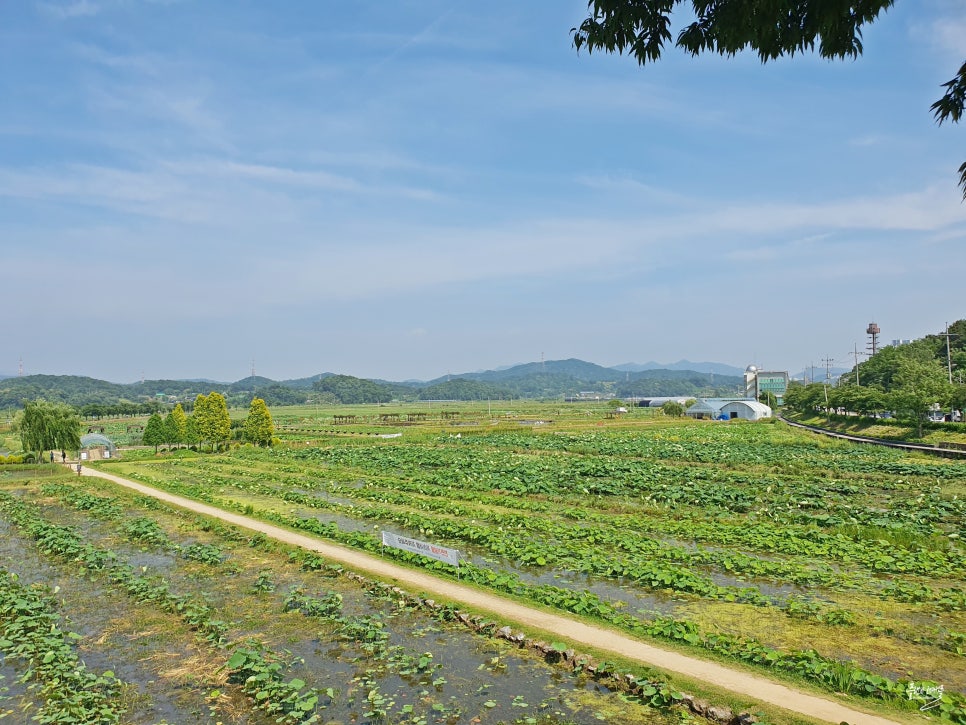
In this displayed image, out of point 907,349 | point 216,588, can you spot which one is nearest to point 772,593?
point 216,588

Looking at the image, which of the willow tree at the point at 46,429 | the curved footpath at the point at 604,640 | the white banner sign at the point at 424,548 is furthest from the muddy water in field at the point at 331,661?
the willow tree at the point at 46,429

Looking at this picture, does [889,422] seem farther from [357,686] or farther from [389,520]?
[357,686]

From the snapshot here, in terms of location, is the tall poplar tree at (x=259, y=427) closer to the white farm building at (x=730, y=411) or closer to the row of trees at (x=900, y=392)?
the row of trees at (x=900, y=392)

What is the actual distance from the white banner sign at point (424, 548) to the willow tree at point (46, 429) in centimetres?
4695

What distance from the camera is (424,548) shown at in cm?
2064

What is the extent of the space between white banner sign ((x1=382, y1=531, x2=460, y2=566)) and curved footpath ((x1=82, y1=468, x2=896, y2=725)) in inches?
29.4

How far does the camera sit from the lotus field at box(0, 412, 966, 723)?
11883 millimetres

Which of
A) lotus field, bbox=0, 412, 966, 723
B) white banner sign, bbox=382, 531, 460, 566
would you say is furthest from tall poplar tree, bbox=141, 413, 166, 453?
white banner sign, bbox=382, 531, 460, 566

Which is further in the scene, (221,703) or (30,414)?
(30,414)

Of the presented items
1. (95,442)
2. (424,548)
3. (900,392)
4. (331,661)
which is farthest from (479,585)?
(900,392)

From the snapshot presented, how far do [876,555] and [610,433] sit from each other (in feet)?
179

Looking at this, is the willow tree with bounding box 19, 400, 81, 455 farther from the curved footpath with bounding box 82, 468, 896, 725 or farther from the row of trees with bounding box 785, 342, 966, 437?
the row of trees with bounding box 785, 342, 966, 437

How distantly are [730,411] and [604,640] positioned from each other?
344 feet

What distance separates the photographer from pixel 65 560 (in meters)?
22.7
